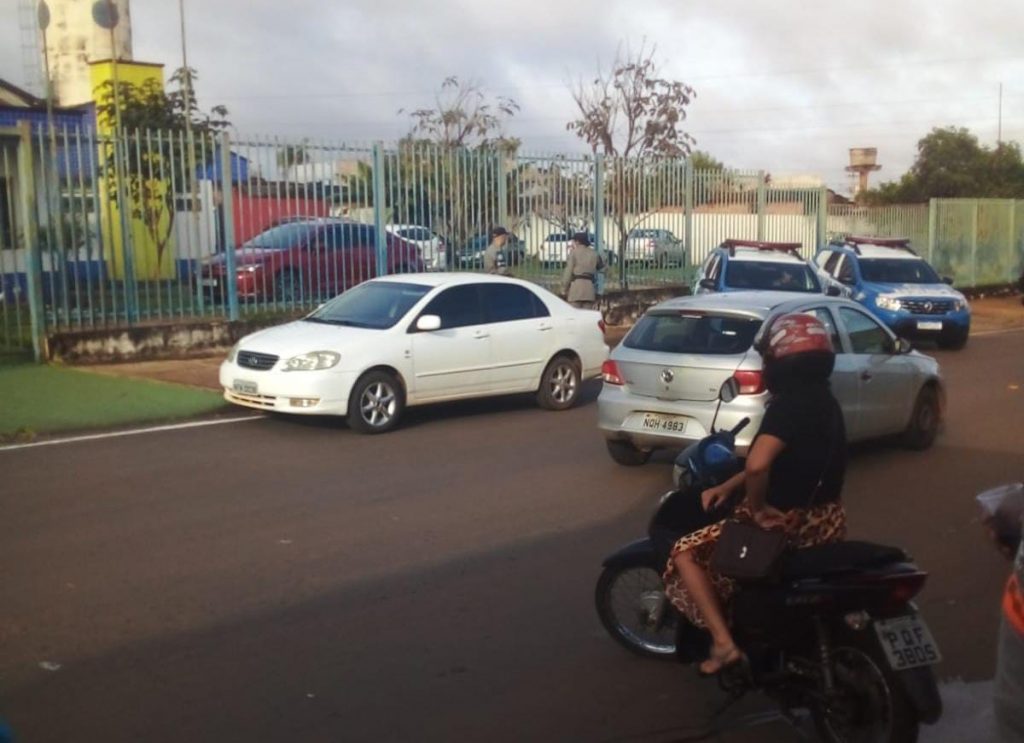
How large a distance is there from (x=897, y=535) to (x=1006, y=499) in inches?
205

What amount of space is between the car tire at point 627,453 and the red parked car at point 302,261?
926cm

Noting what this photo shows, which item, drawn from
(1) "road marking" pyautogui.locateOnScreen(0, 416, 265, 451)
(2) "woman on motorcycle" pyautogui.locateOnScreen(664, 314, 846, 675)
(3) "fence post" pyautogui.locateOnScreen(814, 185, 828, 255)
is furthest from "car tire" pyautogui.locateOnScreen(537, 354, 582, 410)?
(3) "fence post" pyautogui.locateOnScreen(814, 185, 828, 255)

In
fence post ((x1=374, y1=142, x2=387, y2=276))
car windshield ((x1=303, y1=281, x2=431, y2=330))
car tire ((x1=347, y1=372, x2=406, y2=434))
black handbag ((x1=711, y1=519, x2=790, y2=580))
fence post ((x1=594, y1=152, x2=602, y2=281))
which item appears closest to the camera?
black handbag ((x1=711, y1=519, x2=790, y2=580))

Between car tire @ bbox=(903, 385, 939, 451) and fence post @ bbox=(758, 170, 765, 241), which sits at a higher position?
fence post @ bbox=(758, 170, 765, 241)

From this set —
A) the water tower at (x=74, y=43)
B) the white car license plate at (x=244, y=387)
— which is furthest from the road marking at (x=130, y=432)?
the water tower at (x=74, y=43)

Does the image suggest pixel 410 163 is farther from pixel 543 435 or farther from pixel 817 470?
pixel 817 470

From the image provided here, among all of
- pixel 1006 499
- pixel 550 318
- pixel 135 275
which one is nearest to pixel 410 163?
pixel 135 275

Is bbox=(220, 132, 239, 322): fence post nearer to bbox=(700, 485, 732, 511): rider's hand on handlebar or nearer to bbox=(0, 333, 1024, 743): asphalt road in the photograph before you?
bbox=(0, 333, 1024, 743): asphalt road

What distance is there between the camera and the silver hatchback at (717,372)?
32.0 feet

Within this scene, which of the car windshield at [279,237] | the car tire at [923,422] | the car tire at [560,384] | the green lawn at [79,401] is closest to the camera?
the car tire at [923,422]

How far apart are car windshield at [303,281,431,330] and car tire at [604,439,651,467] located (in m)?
3.28

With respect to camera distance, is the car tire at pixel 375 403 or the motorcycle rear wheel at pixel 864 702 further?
the car tire at pixel 375 403

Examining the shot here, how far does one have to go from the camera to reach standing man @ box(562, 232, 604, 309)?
18094 millimetres

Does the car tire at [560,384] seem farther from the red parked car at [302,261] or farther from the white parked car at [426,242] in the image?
the white parked car at [426,242]
